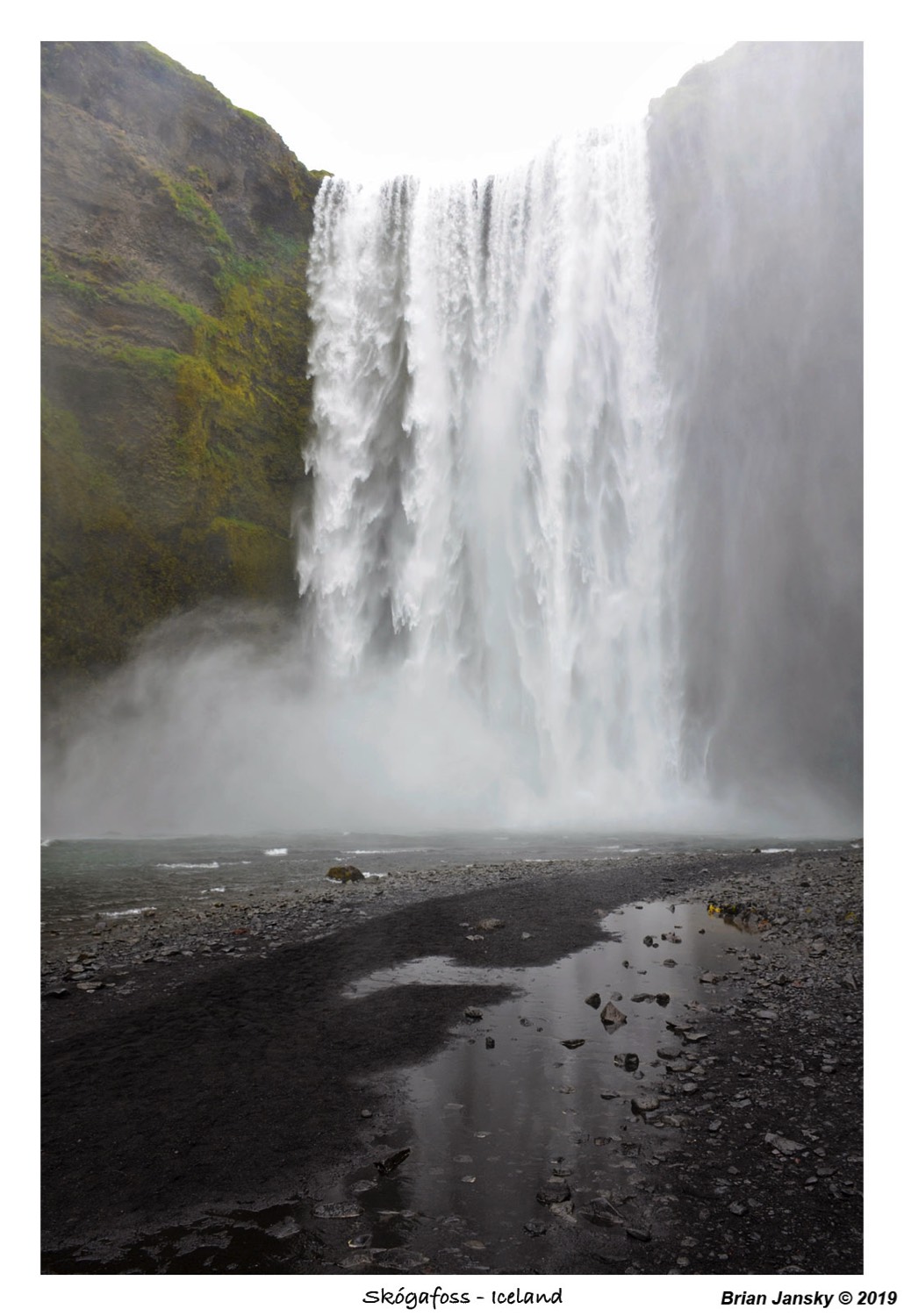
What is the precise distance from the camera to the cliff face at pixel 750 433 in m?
23.0

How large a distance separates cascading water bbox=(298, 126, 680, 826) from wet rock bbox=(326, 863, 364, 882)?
1130 centimetres

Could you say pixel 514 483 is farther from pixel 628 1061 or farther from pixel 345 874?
pixel 628 1061

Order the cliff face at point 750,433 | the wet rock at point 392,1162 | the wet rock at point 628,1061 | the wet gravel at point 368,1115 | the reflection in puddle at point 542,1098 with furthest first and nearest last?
the cliff face at point 750,433
the wet rock at point 628,1061
the wet rock at point 392,1162
the reflection in puddle at point 542,1098
the wet gravel at point 368,1115

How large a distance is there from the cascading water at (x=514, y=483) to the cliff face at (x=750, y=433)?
96cm

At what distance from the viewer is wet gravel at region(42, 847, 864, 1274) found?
118 inches

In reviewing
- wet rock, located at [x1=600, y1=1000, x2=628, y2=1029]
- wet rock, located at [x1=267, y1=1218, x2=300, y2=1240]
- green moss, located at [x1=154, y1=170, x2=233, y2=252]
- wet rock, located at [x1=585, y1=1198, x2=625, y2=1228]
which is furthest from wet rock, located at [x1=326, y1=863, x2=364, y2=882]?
green moss, located at [x1=154, y1=170, x2=233, y2=252]

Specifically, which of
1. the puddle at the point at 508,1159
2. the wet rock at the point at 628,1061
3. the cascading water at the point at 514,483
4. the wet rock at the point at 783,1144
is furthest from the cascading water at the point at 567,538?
the wet rock at the point at 783,1144

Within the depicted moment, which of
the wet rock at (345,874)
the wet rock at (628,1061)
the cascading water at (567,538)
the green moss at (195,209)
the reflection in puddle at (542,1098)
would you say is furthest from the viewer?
the green moss at (195,209)

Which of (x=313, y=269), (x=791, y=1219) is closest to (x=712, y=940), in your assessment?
(x=791, y=1219)

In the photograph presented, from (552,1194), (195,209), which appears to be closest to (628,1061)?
(552,1194)

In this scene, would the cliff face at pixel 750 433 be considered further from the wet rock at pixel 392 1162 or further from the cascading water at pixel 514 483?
the wet rock at pixel 392 1162

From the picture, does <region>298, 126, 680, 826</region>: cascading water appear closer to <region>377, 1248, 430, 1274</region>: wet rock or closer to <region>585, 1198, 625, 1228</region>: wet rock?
<region>585, 1198, 625, 1228</region>: wet rock

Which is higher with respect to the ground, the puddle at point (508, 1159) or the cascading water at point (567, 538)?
the cascading water at point (567, 538)

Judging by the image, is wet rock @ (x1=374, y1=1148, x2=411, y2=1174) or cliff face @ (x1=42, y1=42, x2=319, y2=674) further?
cliff face @ (x1=42, y1=42, x2=319, y2=674)
